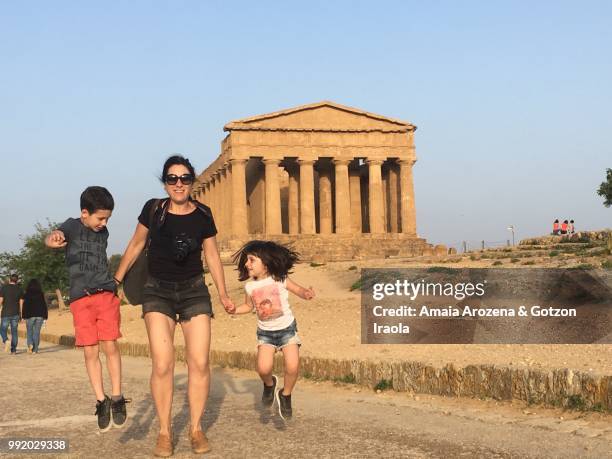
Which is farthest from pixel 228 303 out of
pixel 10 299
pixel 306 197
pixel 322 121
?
pixel 322 121

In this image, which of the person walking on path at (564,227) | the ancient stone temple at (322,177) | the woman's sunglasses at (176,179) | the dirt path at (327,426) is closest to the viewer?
the dirt path at (327,426)

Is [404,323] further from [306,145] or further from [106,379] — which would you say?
[306,145]

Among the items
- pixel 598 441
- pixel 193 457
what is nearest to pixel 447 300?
pixel 598 441

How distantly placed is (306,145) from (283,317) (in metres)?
51.9

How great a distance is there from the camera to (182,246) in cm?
660

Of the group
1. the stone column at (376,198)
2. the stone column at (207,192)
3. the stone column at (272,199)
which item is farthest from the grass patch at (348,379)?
the stone column at (207,192)

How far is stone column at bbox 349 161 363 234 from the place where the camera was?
64.9 meters

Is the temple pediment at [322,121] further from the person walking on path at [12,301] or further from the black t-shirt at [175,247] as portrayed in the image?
the black t-shirt at [175,247]

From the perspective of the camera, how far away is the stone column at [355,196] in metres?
64.9

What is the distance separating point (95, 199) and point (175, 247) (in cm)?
138

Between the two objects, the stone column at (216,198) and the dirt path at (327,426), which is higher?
the stone column at (216,198)

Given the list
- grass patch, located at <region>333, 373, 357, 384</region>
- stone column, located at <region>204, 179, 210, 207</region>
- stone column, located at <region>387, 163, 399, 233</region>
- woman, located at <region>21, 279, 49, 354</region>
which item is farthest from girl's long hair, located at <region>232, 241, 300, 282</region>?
stone column, located at <region>204, 179, 210, 207</region>

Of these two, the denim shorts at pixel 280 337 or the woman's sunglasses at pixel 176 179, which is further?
the denim shorts at pixel 280 337

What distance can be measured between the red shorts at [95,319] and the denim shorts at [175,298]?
0.99 m
